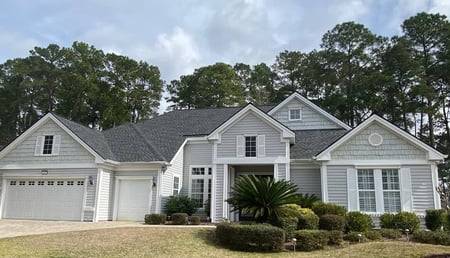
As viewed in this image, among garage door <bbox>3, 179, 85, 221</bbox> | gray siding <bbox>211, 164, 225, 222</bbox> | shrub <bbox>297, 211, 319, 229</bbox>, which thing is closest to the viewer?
shrub <bbox>297, 211, 319, 229</bbox>

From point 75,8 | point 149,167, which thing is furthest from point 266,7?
point 149,167

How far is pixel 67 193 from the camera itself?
732 inches

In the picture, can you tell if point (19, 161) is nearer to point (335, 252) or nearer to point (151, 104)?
point (335, 252)

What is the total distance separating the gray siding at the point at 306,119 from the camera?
73.3ft

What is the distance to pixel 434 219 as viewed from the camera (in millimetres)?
14508

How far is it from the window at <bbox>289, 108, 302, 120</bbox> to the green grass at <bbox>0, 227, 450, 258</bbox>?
38.7ft

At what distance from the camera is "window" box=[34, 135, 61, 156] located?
1912 cm

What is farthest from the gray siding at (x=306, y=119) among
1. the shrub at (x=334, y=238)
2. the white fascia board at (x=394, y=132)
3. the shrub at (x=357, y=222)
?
the shrub at (x=334, y=238)

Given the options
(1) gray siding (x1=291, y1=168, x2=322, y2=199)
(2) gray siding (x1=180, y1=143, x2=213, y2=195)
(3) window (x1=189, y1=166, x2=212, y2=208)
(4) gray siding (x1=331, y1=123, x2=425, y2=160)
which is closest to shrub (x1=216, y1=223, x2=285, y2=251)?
(4) gray siding (x1=331, y1=123, x2=425, y2=160)

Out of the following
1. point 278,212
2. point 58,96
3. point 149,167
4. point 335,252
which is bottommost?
point 335,252

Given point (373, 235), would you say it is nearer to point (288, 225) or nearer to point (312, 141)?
point (288, 225)

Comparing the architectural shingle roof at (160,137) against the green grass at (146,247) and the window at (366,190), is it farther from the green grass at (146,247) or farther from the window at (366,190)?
the green grass at (146,247)

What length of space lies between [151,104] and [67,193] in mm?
24686

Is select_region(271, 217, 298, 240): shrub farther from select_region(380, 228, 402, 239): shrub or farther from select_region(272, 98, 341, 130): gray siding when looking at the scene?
select_region(272, 98, 341, 130): gray siding
